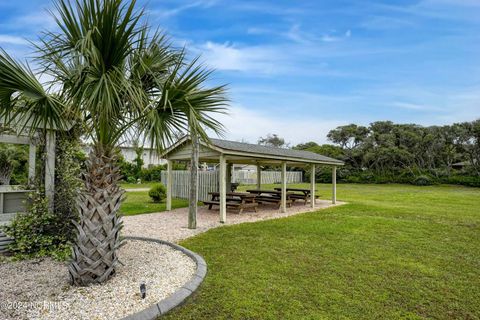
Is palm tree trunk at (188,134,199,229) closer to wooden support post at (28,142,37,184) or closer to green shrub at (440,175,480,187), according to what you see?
wooden support post at (28,142,37,184)

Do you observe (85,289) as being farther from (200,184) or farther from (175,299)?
(200,184)

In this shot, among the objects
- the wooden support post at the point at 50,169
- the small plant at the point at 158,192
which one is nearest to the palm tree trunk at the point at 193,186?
the wooden support post at the point at 50,169

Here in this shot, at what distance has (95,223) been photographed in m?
3.45

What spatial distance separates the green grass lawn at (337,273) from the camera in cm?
317

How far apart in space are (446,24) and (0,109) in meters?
12.4

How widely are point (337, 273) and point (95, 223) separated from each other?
11.7ft

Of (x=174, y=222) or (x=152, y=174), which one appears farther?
(x=152, y=174)

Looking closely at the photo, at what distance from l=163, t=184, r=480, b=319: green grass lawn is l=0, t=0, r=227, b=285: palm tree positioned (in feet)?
4.95

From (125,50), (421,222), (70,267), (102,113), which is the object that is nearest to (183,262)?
(70,267)

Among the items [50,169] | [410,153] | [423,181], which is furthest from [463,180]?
[50,169]

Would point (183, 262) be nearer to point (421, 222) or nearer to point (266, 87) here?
point (421, 222)

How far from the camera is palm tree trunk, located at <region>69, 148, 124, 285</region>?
3443 mm

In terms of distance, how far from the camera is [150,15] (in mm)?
3201

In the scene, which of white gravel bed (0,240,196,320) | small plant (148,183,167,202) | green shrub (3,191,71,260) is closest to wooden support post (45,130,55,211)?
green shrub (3,191,71,260)
